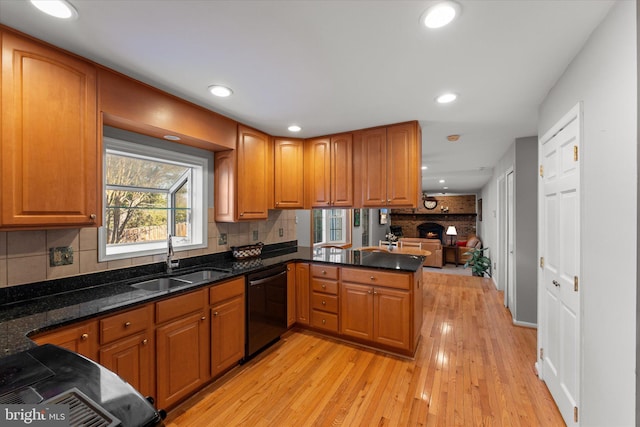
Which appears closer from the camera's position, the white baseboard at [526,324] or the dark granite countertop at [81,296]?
the dark granite countertop at [81,296]

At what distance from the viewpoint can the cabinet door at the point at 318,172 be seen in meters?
3.33

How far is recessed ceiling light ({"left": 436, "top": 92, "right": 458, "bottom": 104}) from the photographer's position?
214 cm

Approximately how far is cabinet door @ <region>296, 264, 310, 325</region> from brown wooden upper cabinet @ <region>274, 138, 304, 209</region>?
0.83m

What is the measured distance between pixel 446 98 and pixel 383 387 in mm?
2478

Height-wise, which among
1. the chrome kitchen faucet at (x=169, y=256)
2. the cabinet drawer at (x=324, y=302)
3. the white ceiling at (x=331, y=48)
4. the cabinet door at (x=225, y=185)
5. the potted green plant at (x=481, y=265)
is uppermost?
the white ceiling at (x=331, y=48)

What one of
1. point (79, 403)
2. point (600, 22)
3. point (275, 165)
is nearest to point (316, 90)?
point (275, 165)

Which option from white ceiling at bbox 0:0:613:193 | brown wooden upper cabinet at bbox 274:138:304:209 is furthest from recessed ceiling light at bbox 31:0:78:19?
brown wooden upper cabinet at bbox 274:138:304:209

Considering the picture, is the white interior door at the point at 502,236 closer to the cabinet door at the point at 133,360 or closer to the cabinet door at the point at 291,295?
the cabinet door at the point at 291,295

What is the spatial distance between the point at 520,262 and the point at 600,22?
2832 millimetres

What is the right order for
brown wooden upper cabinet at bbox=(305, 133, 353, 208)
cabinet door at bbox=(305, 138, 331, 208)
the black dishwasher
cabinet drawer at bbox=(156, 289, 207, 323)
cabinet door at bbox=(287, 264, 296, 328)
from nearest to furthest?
cabinet drawer at bbox=(156, 289, 207, 323) → the black dishwasher → cabinet door at bbox=(287, 264, 296, 328) → brown wooden upper cabinet at bbox=(305, 133, 353, 208) → cabinet door at bbox=(305, 138, 331, 208)

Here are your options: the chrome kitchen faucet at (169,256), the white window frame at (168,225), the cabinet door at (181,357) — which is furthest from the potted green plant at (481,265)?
the chrome kitchen faucet at (169,256)

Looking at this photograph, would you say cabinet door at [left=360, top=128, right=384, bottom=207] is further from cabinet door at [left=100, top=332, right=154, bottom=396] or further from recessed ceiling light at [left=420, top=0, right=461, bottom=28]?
cabinet door at [left=100, top=332, right=154, bottom=396]

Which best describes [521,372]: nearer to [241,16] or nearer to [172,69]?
[241,16]

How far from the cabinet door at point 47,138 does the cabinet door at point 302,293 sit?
80.3 inches
